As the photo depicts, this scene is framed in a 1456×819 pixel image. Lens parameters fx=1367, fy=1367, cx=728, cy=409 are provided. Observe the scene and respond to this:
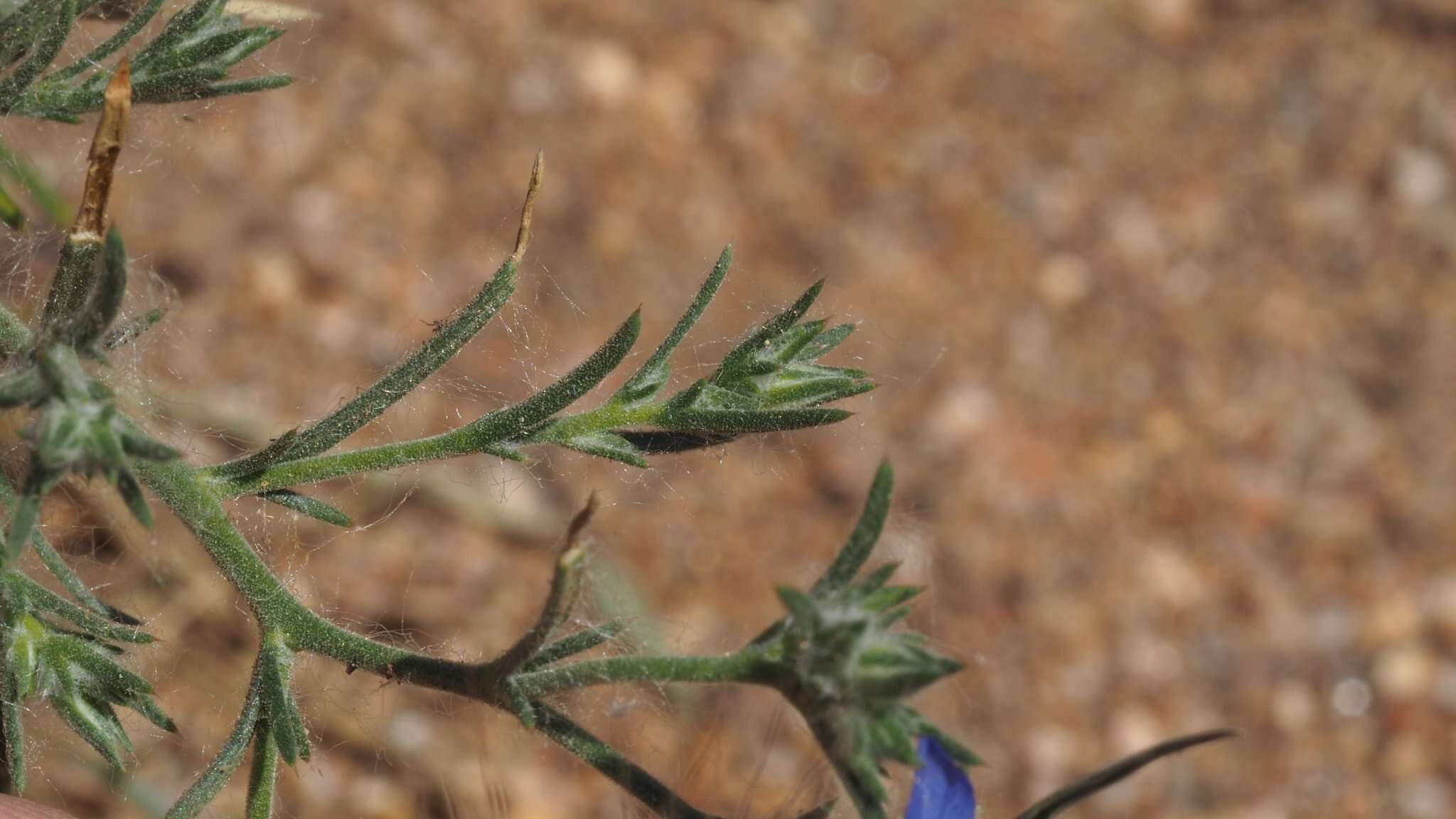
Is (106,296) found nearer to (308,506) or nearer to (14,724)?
(308,506)

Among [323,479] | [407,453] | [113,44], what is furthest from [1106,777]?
[113,44]

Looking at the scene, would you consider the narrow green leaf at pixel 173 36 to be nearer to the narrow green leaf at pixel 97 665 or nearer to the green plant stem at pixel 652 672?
the narrow green leaf at pixel 97 665

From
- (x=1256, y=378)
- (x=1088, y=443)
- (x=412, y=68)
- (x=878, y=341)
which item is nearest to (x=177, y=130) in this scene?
(x=412, y=68)

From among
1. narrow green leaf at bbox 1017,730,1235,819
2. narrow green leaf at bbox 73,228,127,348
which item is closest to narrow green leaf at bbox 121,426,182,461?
narrow green leaf at bbox 73,228,127,348

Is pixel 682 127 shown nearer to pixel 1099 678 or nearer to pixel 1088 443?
pixel 1088 443

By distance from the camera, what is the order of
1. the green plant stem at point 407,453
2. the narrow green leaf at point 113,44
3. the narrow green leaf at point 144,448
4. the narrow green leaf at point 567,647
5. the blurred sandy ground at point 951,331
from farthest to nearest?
the blurred sandy ground at point 951,331
the narrow green leaf at point 113,44
the green plant stem at point 407,453
the narrow green leaf at point 567,647
the narrow green leaf at point 144,448

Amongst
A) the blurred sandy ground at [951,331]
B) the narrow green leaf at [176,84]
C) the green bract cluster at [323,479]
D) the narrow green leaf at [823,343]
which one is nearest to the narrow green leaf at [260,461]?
A: the green bract cluster at [323,479]
